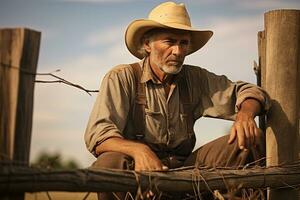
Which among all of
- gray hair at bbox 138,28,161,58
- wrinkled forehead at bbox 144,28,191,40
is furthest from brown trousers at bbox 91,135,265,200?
Result: gray hair at bbox 138,28,161,58

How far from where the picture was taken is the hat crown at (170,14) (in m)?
5.06

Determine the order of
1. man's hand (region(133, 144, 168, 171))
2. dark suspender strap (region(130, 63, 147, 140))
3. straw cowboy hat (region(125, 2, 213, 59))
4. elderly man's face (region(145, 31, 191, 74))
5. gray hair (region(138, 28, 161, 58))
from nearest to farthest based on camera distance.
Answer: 1. man's hand (region(133, 144, 168, 171))
2. dark suspender strap (region(130, 63, 147, 140))
3. elderly man's face (region(145, 31, 191, 74))
4. straw cowboy hat (region(125, 2, 213, 59))
5. gray hair (region(138, 28, 161, 58))

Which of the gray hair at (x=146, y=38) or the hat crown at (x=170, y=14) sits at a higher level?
the hat crown at (x=170, y=14)

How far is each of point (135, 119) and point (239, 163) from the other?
91 centimetres

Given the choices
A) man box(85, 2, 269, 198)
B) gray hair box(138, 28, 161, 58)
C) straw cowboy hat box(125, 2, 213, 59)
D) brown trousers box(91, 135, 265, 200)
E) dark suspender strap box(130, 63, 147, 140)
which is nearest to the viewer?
brown trousers box(91, 135, 265, 200)

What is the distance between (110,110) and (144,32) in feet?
3.52

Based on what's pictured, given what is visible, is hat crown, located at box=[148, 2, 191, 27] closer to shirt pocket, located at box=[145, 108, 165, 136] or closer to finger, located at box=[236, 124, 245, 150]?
shirt pocket, located at box=[145, 108, 165, 136]

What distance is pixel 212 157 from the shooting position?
15.4 feet

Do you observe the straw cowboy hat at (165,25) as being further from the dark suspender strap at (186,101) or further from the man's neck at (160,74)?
the dark suspender strap at (186,101)

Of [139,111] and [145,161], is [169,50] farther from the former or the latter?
[145,161]

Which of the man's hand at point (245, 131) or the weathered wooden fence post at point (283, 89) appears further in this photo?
the weathered wooden fence post at point (283, 89)

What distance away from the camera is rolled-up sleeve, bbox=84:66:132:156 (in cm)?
428

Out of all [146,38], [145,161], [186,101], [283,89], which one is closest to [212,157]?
[186,101]

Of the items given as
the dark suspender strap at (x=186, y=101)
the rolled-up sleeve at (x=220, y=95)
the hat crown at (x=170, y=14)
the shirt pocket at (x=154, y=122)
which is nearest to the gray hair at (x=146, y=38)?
the hat crown at (x=170, y=14)
